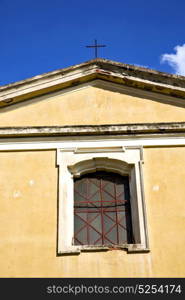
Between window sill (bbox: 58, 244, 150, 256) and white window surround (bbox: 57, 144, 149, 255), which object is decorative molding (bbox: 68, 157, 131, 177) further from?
window sill (bbox: 58, 244, 150, 256)

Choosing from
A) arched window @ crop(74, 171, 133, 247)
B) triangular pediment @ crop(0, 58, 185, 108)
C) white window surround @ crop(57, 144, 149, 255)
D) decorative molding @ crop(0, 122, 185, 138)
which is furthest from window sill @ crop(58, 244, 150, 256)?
triangular pediment @ crop(0, 58, 185, 108)

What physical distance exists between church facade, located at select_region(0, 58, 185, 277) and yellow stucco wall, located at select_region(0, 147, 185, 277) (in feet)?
0.06

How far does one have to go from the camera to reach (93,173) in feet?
28.8

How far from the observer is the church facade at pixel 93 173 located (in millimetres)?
7590

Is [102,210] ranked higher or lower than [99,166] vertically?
lower

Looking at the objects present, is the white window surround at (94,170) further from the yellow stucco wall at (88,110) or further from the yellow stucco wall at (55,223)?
the yellow stucco wall at (88,110)

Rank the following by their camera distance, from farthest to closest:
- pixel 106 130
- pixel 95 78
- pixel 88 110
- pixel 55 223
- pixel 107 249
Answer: pixel 95 78
pixel 88 110
pixel 106 130
pixel 55 223
pixel 107 249

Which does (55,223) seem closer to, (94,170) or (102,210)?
(102,210)

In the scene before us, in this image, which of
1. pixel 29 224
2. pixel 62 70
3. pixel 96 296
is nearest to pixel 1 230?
pixel 29 224

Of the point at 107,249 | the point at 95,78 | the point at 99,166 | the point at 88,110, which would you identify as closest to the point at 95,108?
the point at 88,110

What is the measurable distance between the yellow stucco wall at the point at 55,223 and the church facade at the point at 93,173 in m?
0.02

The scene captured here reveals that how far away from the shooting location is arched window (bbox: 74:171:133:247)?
8.07 meters

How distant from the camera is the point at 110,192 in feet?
27.9

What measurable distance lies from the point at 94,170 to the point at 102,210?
0.84 m
